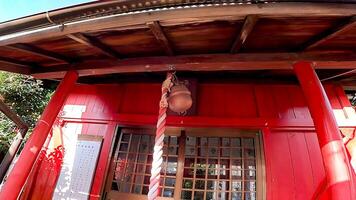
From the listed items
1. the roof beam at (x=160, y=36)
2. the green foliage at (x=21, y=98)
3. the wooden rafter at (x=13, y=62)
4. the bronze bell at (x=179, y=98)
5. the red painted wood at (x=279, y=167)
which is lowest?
the red painted wood at (x=279, y=167)

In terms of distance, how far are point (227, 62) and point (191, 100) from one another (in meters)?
0.86

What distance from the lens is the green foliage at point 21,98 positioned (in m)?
6.96

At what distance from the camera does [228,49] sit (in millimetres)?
3297

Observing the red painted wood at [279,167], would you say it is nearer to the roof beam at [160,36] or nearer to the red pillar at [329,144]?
the red pillar at [329,144]

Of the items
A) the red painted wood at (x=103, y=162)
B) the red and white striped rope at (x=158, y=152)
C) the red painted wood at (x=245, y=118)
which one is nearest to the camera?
the red and white striped rope at (x=158, y=152)

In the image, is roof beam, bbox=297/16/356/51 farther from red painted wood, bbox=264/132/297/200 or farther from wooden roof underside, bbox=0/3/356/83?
red painted wood, bbox=264/132/297/200

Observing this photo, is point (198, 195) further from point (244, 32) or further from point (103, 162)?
point (244, 32)

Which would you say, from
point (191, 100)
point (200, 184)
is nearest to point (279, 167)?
point (200, 184)

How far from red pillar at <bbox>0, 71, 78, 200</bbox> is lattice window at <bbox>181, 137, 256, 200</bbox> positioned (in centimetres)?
253

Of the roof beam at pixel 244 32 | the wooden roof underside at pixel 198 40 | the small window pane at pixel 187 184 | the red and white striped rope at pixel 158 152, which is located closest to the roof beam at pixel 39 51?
the wooden roof underside at pixel 198 40

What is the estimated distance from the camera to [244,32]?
2713 mm

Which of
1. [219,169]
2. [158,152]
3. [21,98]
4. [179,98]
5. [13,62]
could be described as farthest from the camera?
[21,98]

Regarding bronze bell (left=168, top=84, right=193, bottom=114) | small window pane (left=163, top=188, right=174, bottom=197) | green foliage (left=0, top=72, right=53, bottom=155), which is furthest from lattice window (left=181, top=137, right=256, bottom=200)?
green foliage (left=0, top=72, right=53, bottom=155)

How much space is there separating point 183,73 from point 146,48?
5.75ft
